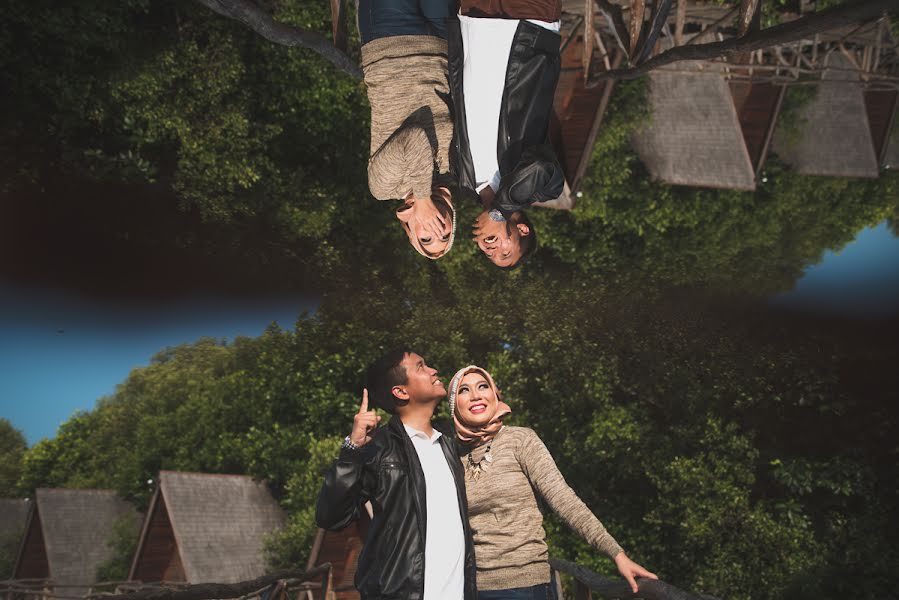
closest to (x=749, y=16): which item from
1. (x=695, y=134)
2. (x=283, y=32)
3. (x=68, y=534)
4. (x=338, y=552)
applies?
(x=283, y=32)

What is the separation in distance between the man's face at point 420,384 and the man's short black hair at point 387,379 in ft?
0.06

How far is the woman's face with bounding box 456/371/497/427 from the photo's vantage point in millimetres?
2879

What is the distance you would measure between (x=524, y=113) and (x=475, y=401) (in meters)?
1.13

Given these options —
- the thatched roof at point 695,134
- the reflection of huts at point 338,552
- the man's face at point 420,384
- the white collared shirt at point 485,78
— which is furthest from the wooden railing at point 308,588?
the thatched roof at point 695,134

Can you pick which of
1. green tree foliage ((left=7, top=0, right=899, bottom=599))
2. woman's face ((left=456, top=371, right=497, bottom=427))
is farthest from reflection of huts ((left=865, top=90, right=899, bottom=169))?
woman's face ((left=456, top=371, right=497, bottom=427))

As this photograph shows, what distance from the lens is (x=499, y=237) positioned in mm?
3844

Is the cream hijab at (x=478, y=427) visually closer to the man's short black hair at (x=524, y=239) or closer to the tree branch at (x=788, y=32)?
the man's short black hair at (x=524, y=239)

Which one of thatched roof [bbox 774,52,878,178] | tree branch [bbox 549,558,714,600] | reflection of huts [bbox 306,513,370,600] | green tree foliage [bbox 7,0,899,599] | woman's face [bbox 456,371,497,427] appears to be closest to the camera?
tree branch [bbox 549,558,714,600]

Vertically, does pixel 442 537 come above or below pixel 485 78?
below

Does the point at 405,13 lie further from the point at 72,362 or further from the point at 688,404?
the point at 688,404

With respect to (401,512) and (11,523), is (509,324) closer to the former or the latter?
(11,523)

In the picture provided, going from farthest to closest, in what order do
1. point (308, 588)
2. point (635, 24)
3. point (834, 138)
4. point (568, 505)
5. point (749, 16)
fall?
point (834, 138) → point (308, 588) → point (635, 24) → point (749, 16) → point (568, 505)

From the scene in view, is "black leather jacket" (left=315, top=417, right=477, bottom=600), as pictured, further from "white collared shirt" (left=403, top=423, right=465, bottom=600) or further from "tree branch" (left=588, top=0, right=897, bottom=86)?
"tree branch" (left=588, top=0, right=897, bottom=86)

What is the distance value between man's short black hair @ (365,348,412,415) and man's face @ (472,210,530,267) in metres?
0.89
